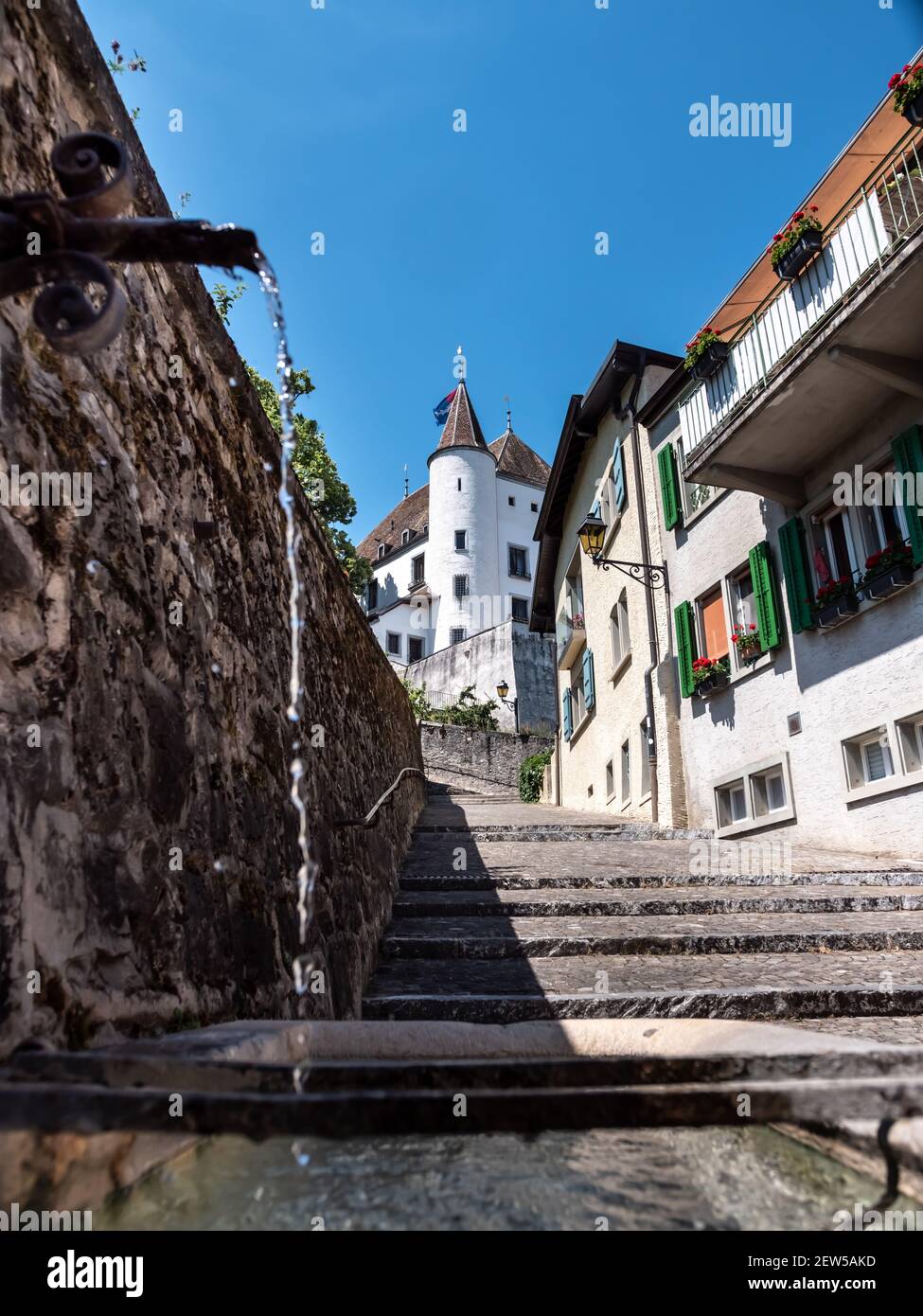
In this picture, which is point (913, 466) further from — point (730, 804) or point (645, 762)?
point (645, 762)

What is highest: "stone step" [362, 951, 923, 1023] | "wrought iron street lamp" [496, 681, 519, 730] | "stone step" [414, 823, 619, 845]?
"wrought iron street lamp" [496, 681, 519, 730]

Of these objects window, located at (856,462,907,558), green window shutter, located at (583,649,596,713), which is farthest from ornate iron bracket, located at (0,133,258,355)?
green window shutter, located at (583,649,596,713)

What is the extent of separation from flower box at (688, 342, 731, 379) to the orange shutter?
2889mm

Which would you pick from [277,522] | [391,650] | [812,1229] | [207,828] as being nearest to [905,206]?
[277,522]

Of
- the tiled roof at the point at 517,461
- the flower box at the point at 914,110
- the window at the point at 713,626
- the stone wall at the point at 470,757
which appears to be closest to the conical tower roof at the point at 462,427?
the tiled roof at the point at 517,461

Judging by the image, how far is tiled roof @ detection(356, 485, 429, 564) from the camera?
53344 millimetres

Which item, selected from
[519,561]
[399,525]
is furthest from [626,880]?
[399,525]

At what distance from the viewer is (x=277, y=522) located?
4.33m

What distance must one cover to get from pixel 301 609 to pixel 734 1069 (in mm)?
3486

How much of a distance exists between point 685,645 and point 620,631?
361 centimetres

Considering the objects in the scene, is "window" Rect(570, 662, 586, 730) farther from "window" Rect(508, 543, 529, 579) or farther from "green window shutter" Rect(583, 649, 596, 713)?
"window" Rect(508, 543, 529, 579)

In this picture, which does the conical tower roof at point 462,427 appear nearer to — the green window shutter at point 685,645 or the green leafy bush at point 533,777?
the green leafy bush at point 533,777

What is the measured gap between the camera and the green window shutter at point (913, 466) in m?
8.25
